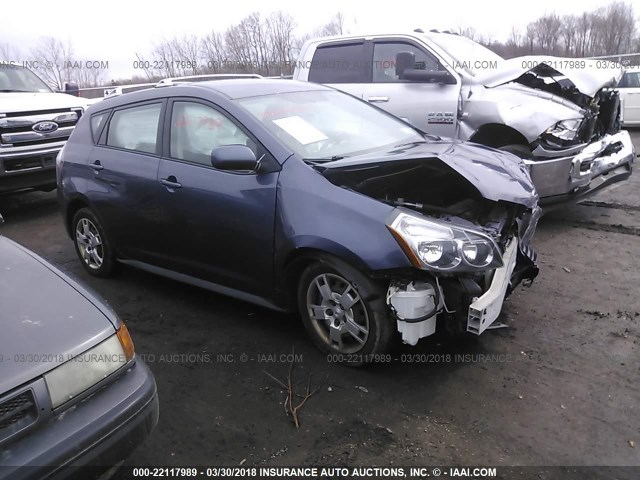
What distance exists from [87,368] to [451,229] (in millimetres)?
1908

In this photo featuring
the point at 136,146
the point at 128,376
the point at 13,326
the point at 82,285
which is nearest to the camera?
the point at 13,326

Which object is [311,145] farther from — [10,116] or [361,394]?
[10,116]

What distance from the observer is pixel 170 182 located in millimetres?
3777

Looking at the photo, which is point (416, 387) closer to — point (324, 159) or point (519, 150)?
point (324, 159)

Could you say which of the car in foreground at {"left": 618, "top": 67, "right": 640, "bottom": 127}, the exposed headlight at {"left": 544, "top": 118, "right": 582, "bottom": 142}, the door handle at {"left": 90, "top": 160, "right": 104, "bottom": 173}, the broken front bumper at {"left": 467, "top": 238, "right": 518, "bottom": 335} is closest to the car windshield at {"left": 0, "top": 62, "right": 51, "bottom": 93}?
the door handle at {"left": 90, "top": 160, "right": 104, "bottom": 173}

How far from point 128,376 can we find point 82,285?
0.52 metres

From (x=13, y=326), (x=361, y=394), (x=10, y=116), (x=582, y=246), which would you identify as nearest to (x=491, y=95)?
(x=582, y=246)

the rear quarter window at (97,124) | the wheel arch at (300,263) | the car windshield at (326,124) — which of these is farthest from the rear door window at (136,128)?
the wheel arch at (300,263)

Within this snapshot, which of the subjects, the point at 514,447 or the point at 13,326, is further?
the point at 514,447

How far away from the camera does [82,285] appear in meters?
2.45

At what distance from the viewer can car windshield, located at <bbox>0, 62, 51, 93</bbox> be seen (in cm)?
807

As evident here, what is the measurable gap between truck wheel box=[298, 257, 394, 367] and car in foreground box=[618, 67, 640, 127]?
11.4 metres

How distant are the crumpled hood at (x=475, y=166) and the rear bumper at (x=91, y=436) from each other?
1626mm

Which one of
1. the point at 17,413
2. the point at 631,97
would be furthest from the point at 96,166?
the point at 631,97
